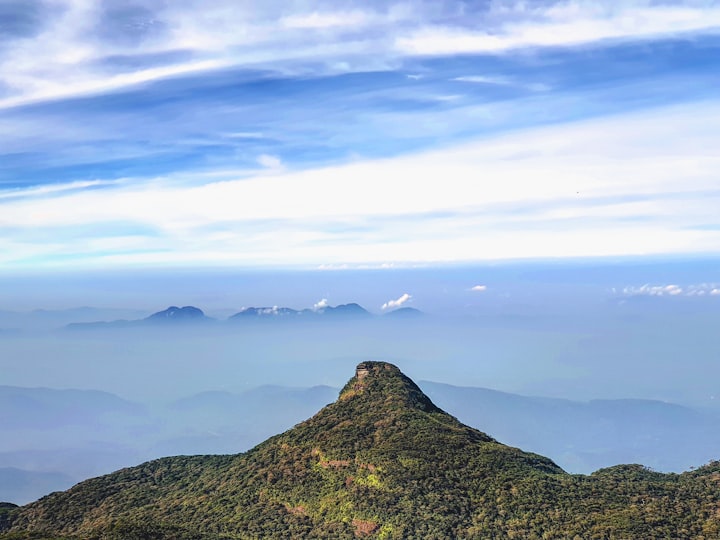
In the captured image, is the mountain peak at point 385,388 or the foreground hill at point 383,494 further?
the mountain peak at point 385,388

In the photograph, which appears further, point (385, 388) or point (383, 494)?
point (385, 388)

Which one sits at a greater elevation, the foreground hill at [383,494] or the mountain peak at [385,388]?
the mountain peak at [385,388]

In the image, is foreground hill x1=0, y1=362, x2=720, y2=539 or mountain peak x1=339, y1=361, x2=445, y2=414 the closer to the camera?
foreground hill x1=0, y1=362, x2=720, y2=539

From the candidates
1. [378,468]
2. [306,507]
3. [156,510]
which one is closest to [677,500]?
[378,468]

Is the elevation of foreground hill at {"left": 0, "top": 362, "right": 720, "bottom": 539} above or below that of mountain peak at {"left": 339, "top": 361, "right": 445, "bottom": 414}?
below

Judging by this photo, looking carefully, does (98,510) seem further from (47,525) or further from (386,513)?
(386,513)

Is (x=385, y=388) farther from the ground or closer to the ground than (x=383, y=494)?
farther from the ground

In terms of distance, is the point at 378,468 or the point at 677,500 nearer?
the point at 677,500

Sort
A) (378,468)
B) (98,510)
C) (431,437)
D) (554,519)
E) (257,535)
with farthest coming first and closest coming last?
(98,510) → (431,437) → (378,468) → (257,535) → (554,519)
